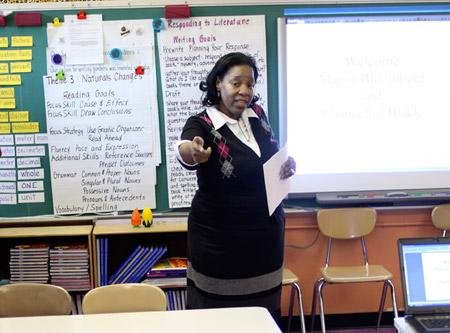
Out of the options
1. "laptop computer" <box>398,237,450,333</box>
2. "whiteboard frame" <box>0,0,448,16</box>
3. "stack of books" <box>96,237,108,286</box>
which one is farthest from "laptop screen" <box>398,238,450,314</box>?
"whiteboard frame" <box>0,0,448,16</box>

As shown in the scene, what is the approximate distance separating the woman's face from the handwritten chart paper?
1.17m

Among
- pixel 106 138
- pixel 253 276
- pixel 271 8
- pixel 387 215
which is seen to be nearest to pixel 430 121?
pixel 387 215

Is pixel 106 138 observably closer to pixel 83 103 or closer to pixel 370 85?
pixel 83 103

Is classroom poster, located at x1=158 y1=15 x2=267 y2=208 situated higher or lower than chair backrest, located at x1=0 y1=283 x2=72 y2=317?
higher

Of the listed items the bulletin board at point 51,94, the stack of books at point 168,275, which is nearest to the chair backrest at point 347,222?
the bulletin board at point 51,94

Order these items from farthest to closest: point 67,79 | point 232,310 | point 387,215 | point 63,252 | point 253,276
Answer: point 387,215, point 67,79, point 63,252, point 253,276, point 232,310

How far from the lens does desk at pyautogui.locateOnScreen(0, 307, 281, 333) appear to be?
1373mm

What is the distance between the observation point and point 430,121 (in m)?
3.01

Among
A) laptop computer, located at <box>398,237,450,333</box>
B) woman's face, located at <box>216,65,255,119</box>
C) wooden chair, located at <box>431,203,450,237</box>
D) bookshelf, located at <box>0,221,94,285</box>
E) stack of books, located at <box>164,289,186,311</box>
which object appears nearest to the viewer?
laptop computer, located at <box>398,237,450,333</box>

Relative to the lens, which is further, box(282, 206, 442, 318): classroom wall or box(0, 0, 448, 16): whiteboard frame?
box(282, 206, 442, 318): classroom wall

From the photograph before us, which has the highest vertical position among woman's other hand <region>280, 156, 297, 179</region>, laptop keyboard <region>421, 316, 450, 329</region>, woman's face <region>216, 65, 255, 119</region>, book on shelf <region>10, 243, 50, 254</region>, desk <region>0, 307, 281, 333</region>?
A: woman's face <region>216, 65, 255, 119</region>

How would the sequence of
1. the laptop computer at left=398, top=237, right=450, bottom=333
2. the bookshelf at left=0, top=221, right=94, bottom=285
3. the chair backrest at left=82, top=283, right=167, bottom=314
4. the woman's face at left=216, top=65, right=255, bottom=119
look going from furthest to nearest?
the bookshelf at left=0, top=221, right=94, bottom=285
the woman's face at left=216, top=65, right=255, bottom=119
the chair backrest at left=82, top=283, right=167, bottom=314
the laptop computer at left=398, top=237, right=450, bottom=333

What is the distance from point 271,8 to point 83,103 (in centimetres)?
135

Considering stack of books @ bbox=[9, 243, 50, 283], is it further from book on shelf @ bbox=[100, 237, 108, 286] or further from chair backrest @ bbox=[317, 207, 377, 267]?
chair backrest @ bbox=[317, 207, 377, 267]
